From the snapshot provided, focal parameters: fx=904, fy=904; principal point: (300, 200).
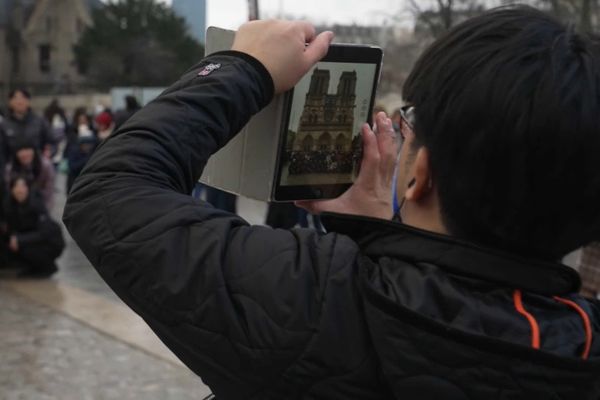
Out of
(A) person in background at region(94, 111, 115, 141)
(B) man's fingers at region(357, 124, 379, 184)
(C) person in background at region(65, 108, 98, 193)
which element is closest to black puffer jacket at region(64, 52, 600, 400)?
(B) man's fingers at region(357, 124, 379, 184)

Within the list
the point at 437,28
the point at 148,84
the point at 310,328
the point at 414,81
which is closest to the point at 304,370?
the point at 310,328

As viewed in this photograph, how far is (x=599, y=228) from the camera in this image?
1112mm

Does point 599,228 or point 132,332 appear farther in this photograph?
point 132,332

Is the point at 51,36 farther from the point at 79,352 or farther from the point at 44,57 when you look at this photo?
the point at 79,352

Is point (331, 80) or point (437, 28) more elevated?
point (331, 80)

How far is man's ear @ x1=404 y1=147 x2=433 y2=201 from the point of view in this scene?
1.12 metres

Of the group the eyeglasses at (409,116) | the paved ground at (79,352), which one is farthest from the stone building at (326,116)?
the paved ground at (79,352)

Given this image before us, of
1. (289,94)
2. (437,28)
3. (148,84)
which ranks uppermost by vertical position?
(289,94)

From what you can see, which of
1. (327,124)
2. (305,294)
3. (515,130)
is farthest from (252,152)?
(515,130)

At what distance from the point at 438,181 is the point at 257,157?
0.35 m

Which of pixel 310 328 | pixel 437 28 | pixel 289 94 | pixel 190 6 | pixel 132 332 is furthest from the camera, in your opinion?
pixel 437 28

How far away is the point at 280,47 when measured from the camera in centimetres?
121

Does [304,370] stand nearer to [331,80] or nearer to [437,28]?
[331,80]

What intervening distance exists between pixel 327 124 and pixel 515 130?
0.44 metres
